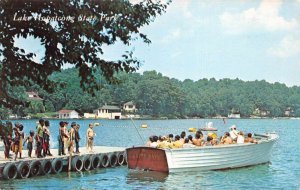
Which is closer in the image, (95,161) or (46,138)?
(46,138)

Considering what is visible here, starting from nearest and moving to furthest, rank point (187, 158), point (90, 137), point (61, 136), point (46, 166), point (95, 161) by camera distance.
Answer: point (46, 166), point (61, 136), point (187, 158), point (95, 161), point (90, 137)

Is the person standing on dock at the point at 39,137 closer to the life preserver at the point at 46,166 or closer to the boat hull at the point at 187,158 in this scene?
the life preserver at the point at 46,166

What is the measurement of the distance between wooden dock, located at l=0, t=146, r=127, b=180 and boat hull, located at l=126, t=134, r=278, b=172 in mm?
2326

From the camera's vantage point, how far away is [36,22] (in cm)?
740

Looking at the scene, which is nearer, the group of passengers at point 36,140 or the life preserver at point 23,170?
the life preserver at point 23,170

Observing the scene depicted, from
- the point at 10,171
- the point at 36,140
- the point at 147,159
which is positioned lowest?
the point at 10,171

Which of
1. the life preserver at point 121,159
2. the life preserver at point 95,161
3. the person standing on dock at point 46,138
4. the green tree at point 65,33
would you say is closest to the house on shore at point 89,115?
the life preserver at point 121,159

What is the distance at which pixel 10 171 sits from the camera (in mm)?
22141

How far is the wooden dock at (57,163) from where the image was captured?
2220cm

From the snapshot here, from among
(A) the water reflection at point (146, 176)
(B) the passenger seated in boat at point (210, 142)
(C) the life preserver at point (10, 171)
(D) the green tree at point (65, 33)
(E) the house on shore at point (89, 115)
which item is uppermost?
(E) the house on shore at point (89, 115)

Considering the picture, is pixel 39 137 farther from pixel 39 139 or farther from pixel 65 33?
pixel 65 33

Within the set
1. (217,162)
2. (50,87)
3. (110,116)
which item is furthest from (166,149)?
(110,116)

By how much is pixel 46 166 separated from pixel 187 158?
6.42 metres

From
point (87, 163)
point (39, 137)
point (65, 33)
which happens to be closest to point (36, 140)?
point (39, 137)
